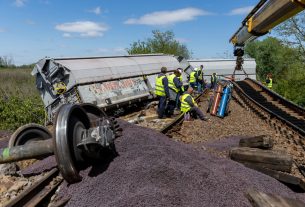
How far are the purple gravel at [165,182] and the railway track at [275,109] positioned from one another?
14.0ft

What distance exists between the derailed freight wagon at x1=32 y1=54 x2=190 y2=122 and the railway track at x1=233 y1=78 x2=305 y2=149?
4.81 meters

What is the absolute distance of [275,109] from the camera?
43.6ft

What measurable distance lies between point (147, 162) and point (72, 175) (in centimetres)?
107

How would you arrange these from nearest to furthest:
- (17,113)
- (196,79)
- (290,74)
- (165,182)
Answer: (165,182) → (17,113) → (196,79) → (290,74)

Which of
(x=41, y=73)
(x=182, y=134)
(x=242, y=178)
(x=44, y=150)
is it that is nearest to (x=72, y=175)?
(x=44, y=150)

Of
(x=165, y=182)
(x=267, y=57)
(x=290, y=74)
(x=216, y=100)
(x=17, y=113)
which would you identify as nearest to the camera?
(x=165, y=182)

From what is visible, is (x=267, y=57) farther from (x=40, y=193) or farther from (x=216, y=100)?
(x=40, y=193)

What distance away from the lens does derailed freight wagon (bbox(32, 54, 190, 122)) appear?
14711 millimetres

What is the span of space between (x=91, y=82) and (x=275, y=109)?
7.31 m

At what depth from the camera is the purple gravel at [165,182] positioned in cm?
431

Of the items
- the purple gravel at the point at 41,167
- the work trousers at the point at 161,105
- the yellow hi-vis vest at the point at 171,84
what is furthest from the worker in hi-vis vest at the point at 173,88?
the purple gravel at the point at 41,167

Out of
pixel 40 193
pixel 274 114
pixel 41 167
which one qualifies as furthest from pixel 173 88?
pixel 40 193

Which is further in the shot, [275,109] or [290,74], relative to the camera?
[290,74]

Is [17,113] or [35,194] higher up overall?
[35,194]
